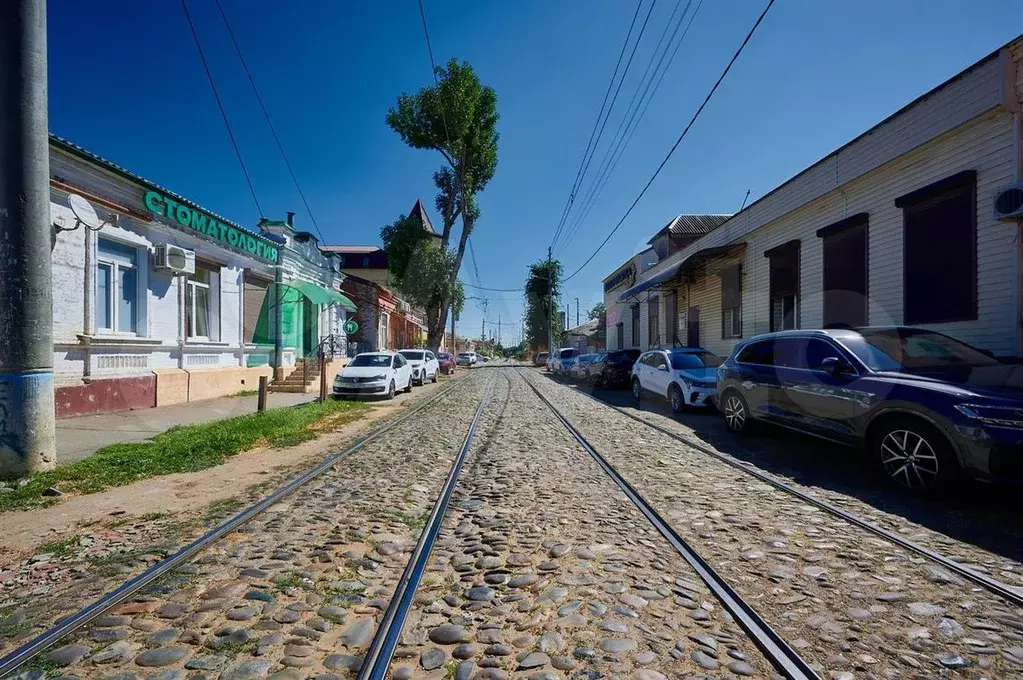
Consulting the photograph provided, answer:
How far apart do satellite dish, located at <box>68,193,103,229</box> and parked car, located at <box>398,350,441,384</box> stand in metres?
12.4

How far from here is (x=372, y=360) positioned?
17.5 m

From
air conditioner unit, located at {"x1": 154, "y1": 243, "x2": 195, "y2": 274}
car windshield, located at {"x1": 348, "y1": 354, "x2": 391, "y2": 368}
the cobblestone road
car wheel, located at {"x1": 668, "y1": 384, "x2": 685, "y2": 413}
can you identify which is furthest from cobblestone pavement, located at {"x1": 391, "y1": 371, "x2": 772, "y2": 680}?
car windshield, located at {"x1": 348, "y1": 354, "x2": 391, "y2": 368}

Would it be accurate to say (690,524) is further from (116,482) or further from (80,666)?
(116,482)

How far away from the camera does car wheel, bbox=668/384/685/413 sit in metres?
11.6

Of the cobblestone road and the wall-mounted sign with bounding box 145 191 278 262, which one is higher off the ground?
the wall-mounted sign with bounding box 145 191 278 262

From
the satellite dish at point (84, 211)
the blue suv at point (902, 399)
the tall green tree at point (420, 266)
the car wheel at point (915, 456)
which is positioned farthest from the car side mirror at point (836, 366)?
the tall green tree at point (420, 266)

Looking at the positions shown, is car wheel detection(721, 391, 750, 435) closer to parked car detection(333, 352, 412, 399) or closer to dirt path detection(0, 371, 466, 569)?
dirt path detection(0, 371, 466, 569)

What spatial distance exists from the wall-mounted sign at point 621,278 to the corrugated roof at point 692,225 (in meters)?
2.30

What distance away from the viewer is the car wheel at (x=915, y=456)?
184 inches

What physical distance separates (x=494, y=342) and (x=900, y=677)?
145 m

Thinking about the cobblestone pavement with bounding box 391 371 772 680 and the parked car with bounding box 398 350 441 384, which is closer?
the cobblestone pavement with bounding box 391 371 772 680

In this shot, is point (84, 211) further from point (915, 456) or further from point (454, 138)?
point (454, 138)

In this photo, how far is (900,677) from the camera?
228 cm

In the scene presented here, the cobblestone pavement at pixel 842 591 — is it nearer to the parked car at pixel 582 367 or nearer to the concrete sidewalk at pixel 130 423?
the concrete sidewalk at pixel 130 423
